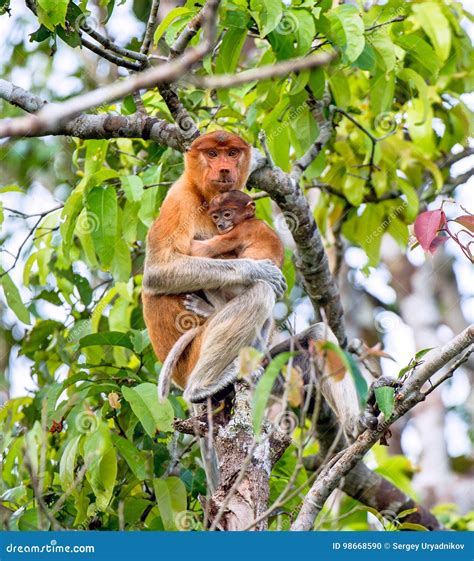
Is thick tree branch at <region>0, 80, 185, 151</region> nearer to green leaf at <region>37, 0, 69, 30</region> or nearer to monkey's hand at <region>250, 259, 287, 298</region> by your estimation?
green leaf at <region>37, 0, 69, 30</region>

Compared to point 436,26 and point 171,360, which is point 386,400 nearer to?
point 171,360

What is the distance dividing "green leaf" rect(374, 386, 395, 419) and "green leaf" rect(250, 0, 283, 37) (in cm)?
156

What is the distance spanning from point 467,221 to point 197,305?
1.80 m

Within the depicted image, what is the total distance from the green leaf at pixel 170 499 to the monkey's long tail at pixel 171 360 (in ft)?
1.29

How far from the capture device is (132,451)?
3693mm

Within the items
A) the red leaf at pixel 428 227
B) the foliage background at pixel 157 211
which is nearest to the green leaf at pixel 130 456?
the foliage background at pixel 157 211

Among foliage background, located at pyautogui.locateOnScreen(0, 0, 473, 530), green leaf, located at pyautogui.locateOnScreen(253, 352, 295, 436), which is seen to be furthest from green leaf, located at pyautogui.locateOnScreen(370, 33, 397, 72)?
green leaf, located at pyautogui.locateOnScreen(253, 352, 295, 436)

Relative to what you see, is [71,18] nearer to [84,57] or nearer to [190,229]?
[190,229]

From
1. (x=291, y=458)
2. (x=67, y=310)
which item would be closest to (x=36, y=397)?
(x=67, y=310)

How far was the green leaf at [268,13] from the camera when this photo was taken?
11.1 ft

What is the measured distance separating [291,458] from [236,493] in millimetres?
1709

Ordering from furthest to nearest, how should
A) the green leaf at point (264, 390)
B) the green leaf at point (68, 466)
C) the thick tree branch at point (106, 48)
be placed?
the thick tree branch at point (106, 48)
the green leaf at point (68, 466)
the green leaf at point (264, 390)

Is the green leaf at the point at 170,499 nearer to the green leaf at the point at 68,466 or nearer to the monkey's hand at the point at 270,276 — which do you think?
the green leaf at the point at 68,466

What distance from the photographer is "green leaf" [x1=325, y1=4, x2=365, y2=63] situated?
3.82m
